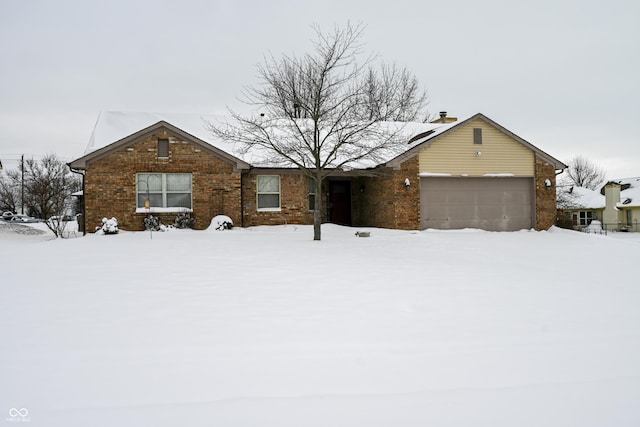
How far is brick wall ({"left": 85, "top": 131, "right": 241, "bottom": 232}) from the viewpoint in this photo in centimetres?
1647

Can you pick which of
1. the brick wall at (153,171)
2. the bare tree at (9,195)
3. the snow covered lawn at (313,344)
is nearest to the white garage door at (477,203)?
the brick wall at (153,171)

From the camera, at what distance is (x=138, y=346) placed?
5062 mm

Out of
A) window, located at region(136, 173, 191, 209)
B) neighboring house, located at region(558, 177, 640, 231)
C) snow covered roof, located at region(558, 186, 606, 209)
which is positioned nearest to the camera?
window, located at region(136, 173, 191, 209)

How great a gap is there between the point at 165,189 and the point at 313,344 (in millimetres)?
13295

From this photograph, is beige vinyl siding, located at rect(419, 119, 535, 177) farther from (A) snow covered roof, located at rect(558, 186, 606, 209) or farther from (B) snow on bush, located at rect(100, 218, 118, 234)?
(A) snow covered roof, located at rect(558, 186, 606, 209)

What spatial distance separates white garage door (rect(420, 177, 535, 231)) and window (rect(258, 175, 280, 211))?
18.5 feet

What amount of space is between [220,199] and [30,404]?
1373 cm

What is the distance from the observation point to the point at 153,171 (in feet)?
55.5

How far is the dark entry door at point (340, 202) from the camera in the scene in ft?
68.5

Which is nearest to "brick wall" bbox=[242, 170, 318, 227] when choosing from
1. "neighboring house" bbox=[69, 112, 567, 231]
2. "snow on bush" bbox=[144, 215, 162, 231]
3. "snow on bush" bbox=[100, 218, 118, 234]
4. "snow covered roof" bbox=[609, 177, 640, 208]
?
"neighboring house" bbox=[69, 112, 567, 231]

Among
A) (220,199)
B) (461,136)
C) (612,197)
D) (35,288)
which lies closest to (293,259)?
(35,288)

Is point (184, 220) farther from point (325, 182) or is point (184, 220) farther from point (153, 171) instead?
point (325, 182)

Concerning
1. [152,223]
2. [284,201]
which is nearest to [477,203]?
[284,201]

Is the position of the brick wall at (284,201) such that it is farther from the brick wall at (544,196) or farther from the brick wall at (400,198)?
the brick wall at (544,196)
